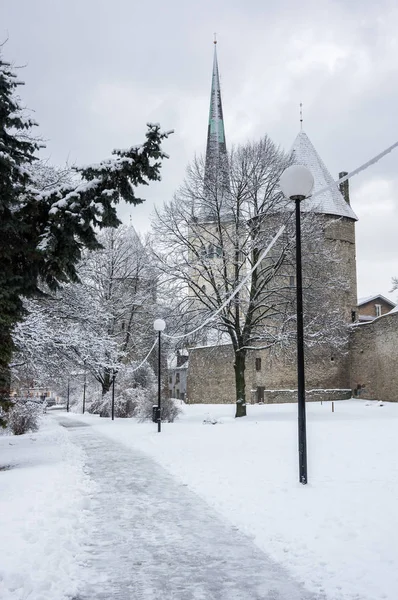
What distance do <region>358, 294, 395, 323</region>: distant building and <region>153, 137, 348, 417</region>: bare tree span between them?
28175mm

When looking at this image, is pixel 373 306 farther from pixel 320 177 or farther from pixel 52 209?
pixel 52 209

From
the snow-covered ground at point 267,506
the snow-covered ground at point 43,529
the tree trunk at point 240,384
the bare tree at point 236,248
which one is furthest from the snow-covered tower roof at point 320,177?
the snow-covered ground at point 43,529

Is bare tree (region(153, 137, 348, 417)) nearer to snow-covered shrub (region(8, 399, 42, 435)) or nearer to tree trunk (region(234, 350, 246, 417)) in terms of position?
tree trunk (region(234, 350, 246, 417))

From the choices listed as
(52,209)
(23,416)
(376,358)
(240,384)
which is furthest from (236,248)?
(52,209)

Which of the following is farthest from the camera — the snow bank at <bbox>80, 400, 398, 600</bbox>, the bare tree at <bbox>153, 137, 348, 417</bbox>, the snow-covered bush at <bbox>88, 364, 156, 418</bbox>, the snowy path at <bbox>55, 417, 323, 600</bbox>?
the snow-covered bush at <bbox>88, 364, 156, 418</bbox>

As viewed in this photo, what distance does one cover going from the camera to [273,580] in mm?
4508

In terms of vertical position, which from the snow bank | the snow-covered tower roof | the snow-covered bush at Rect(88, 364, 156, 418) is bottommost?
the snow bank

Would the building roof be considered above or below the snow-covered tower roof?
below

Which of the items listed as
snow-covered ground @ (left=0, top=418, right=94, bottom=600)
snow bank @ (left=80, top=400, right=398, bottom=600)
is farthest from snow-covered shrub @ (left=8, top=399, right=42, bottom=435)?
snow-covered ground @ (left=0, top=418, right=94, bottom=600)

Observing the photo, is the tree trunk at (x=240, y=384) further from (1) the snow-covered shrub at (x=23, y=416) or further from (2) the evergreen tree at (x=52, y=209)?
(2) the evergreen tree at (x=52, y=209)

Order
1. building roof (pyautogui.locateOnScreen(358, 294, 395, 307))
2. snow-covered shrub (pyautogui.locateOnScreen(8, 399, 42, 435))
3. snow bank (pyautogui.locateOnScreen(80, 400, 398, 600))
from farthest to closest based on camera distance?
building roof (pyautogui.locateOnScreen(358, 294, 395, 307))
snow-covered shrub (pyautogui.locateOnScreen(8, 399, 42, 435))
snow bank (pyautogui.locateOnScreen(80, 400, 398, 600))

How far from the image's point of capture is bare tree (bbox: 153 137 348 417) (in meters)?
22.8

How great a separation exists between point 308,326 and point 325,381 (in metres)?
15.0

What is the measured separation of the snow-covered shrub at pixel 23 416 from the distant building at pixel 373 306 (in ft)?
116
